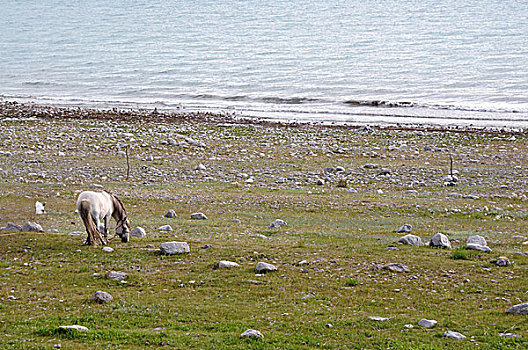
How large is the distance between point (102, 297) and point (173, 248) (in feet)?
9.97

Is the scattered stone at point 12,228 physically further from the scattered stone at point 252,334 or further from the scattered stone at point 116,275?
the scattered stone at point 252,334

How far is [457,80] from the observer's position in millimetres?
67312

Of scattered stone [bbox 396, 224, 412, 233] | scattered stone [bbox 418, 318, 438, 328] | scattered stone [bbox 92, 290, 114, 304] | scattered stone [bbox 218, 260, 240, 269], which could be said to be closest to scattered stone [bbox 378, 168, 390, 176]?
scattered stone [bbox 396, 224, 412, 233]

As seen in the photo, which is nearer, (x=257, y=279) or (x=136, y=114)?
(x=257, y=279)

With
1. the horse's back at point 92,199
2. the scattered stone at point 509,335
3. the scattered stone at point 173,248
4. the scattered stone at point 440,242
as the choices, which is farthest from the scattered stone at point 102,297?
the scattered stone at point 440,242

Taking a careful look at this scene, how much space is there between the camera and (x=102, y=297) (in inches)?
379

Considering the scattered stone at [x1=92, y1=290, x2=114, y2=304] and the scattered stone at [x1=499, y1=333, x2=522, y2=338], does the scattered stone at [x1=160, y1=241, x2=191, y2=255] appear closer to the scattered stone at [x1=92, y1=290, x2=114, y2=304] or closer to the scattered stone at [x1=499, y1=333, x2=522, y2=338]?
the scattered stone at [x1=92, y1=290, x2=114, y2=304]

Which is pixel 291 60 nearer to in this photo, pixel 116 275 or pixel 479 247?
pixel 479 247

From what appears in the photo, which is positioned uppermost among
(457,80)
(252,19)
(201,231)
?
(252,19)

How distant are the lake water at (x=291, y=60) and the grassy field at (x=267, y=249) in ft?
69.7

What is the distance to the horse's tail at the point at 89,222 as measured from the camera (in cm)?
1254

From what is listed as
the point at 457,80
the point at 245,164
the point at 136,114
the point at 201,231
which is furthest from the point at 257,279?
the point at 457,80

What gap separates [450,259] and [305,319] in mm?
4746

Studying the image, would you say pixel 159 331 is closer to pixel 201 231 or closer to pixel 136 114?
pixel 201 231
